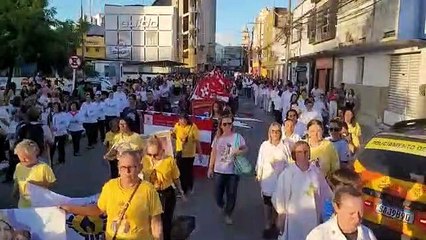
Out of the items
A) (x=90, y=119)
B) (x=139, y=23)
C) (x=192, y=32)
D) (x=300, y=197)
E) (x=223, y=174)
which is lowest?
(x=90, y=119)

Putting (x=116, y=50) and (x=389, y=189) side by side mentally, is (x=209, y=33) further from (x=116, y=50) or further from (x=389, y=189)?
(x=389, y=189)

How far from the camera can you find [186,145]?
36.2ft

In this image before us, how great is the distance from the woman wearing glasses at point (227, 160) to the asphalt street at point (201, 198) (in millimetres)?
376

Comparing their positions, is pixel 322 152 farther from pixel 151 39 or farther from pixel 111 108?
pixel 151 39

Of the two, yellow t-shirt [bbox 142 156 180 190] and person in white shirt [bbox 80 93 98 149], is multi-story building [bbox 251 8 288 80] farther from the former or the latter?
yellow t-shirt [bbox 142 156 180 190]

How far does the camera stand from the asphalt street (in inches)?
355

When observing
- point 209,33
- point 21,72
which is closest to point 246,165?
point 21,72

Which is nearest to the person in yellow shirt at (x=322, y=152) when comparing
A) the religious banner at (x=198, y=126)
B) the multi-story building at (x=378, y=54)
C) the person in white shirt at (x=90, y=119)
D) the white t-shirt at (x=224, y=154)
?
the white t-shirt at (x=224, y=154)

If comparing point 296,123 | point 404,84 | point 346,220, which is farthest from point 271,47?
point 346,220

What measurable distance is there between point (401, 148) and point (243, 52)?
486 feet

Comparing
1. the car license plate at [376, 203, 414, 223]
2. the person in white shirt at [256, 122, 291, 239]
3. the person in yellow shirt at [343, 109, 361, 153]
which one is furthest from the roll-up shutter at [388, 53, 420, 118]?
the car license plate at [376, 203, 414, 223]

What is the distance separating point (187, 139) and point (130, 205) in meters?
6.08

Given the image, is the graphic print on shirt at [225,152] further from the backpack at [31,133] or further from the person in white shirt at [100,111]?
the person in white shirt at [100,111]

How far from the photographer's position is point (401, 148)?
6328 mm
